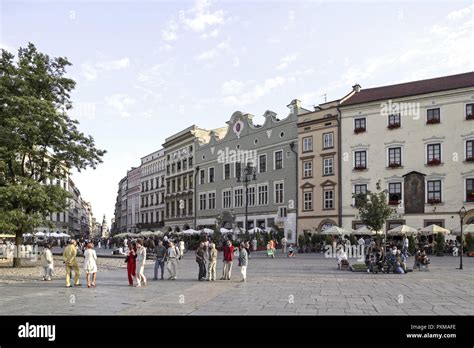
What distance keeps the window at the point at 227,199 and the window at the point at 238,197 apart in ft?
3.24

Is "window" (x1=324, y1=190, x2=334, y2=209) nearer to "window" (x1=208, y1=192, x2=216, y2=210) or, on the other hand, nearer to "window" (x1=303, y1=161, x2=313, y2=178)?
"window" (x1=303, y1=161, x2=313, y2=178)

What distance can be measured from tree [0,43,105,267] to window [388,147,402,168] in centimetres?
2581

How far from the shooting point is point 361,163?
4409 centimetres

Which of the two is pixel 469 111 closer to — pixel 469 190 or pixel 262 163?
pixel 469 190

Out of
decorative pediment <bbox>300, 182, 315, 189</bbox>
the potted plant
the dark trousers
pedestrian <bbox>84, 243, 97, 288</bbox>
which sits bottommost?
the potted plant

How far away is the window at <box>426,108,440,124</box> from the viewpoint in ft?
132

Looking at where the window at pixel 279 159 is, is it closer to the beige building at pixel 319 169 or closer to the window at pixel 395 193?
the beige building at pixel 319 169

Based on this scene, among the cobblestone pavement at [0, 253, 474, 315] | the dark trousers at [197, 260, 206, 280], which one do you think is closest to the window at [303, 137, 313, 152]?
the cobblestone pavement at [0, 253, 474, 315]

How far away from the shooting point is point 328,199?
45.8 meters

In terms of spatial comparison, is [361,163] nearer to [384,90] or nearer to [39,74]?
[384,90]

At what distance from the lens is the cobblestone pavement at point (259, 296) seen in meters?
11.3

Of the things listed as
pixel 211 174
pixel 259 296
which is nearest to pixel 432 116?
pixel 211 174

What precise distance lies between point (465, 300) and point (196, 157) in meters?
53.4
